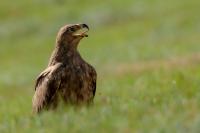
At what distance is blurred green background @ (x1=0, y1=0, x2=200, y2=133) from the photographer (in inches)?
371

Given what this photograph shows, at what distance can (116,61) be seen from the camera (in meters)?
28.3

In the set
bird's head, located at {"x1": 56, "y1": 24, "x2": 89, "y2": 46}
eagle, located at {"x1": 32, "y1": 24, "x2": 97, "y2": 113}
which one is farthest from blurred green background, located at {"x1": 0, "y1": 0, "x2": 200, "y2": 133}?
bird's head, located at {"x1": 56, "y1": 24, "x2": 89, "y2": 46}

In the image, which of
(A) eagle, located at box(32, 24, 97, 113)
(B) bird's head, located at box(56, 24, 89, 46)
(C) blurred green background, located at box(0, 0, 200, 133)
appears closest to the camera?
(C) blurred green background, located at box(0, 0, 200, 133)

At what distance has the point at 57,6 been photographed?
4991cm

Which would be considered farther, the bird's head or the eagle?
the bird's head

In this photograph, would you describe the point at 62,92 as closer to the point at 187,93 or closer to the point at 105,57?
the point at 187,93

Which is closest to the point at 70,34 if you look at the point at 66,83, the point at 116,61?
the point at 66,83

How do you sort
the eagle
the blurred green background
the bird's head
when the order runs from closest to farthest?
the blurred green background
the eagle
the bird's head

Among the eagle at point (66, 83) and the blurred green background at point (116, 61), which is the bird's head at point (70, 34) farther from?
the blurred green background at point (116, 61)

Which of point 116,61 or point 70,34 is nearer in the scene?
point 70,34

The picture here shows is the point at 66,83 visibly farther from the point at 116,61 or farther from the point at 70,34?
the point at 116,61

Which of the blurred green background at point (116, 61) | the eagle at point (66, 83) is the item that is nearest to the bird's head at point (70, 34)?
the eagle at point (66, 83)

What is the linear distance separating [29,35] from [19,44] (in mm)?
2303

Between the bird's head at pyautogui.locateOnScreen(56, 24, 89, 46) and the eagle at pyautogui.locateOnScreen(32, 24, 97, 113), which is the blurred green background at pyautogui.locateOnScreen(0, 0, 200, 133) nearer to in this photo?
the eagle at pyautogui.locateOnScreen(32, 24, 97, 113)
